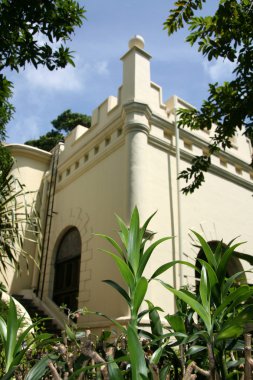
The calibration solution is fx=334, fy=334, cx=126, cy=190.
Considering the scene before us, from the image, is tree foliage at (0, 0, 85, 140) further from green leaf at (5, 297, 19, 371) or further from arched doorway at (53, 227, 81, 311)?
arched doorway at (53, 227, 81, 311)

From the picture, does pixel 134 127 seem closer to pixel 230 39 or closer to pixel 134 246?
pixel 230 39

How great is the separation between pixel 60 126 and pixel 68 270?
1509 cm

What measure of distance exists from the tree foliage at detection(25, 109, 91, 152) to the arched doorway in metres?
11.9

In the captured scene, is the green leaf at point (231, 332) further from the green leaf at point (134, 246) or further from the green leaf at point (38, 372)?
the green leaf at point (38, 372)

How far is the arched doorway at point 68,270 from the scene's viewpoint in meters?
8.79

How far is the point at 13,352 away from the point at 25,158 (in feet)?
37.2

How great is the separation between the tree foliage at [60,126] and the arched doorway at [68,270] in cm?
1194

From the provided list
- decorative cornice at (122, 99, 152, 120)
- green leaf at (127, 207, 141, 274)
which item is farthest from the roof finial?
green leaf at (127, 207, 141, 274)

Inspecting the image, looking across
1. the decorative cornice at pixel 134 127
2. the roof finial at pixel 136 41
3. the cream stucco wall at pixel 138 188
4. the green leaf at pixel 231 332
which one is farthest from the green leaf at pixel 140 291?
the roof finial at pixel 136 41

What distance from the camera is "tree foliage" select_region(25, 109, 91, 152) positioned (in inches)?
821

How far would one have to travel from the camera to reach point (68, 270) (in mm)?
9383

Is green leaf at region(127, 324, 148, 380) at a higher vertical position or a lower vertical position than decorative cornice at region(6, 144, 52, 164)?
lower

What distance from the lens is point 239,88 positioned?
4398mm

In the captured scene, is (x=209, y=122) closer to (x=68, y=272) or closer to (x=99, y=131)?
(x=99, y=131)
